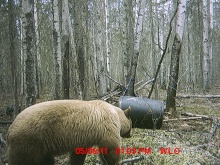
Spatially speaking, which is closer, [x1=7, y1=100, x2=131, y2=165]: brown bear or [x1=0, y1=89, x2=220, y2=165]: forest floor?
[x1=7, y1=100, x2=131, y2=165]: brown bear

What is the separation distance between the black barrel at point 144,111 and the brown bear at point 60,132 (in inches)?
93.6

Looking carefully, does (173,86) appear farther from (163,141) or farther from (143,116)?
(163,141)

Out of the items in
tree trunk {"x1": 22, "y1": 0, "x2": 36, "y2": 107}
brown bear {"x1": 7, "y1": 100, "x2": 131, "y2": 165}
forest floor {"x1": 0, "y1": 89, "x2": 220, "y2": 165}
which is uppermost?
tree trunk {"x1": 22, "y1": 0, "x2": 36, "y2": 107}

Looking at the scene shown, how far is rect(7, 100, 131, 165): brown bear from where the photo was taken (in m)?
3.44

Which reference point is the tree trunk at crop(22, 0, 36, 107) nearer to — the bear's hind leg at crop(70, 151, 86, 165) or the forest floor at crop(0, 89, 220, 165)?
the forest floor at crop(0, 89, 220, 165)

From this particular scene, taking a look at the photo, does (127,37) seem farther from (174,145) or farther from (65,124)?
(65,124)

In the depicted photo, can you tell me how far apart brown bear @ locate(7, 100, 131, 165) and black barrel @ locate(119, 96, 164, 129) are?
7.80 feet

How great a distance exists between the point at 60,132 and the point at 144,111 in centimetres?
342

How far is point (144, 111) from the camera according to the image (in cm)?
675

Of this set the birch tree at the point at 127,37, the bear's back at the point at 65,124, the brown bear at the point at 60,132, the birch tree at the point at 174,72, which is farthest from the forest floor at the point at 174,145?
the birch tree at the point at 127,37

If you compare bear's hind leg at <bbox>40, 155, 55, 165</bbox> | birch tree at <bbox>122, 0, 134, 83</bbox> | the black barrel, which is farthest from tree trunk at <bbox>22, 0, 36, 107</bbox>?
birch tree at <bbox>122, 0, 134, 83</bbox>

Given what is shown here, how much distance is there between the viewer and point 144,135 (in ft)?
21.2

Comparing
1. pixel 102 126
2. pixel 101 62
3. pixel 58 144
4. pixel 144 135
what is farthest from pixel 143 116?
pixel 101 62

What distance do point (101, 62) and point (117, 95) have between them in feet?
11.4
